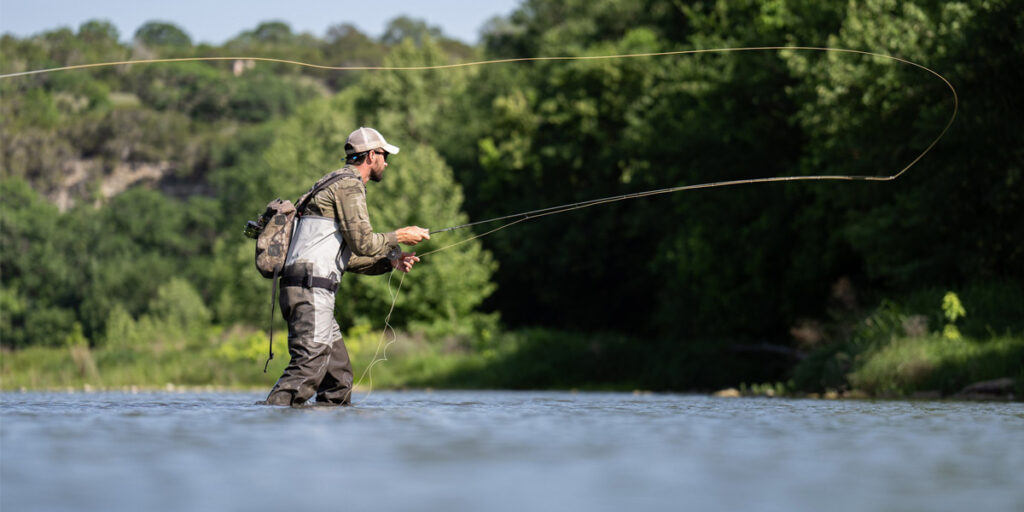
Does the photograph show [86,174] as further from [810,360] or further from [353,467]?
[353,467]

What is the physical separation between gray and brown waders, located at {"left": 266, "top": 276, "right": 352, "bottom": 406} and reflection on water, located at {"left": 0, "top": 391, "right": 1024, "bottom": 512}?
118cm

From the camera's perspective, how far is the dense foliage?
24219 millimetres

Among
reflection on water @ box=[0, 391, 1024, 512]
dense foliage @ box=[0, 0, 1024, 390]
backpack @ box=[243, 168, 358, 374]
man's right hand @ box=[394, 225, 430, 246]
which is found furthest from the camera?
dense foliage @ box=[0, 0, 1024, 390]

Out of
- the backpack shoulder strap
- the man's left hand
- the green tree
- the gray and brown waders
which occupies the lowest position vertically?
the gray and brown waders

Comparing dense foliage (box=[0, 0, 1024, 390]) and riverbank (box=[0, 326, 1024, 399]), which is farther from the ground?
dense foliage (box=[0, 0, 1024, 390])

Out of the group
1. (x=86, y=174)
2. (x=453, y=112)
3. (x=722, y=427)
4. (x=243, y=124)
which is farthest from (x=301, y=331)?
(x=243, y=124)

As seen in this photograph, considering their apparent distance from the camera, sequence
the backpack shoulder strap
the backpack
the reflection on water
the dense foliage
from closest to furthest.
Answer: the reflection on water, the backpack, the backpack shoulder strap, the dense foliage

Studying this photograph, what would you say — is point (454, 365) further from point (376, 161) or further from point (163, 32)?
point (163, 32)

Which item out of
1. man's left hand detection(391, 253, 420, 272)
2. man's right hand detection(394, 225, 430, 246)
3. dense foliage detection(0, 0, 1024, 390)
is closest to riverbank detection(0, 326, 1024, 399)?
dense foliage detection(0, 0, 1024, 390)

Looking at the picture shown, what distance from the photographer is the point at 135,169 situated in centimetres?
11431

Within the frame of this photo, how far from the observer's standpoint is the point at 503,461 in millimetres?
4504

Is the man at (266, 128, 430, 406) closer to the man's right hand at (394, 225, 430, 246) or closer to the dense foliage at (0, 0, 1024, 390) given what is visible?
the man's right hand at (394, 225, 430, 246)

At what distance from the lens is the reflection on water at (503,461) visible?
141 inches

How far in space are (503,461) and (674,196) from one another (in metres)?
36.8
